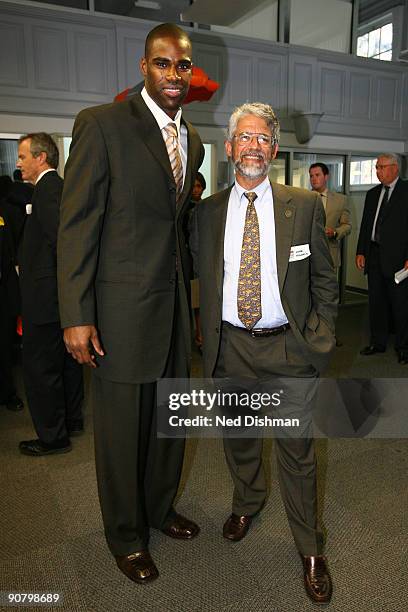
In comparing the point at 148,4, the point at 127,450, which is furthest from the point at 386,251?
the point at 148,4

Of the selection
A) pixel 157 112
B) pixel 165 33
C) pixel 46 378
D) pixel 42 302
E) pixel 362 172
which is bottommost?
pixel 46 378

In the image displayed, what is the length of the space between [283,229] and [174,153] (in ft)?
1.52

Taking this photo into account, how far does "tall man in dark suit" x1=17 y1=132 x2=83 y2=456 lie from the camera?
8.61ft

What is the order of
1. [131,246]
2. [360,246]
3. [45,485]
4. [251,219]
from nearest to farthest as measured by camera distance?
[131,246], [251,219], [45,485], [360,246]

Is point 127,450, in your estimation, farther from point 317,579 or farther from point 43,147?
point 43,147

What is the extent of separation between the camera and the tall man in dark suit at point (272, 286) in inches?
69.6

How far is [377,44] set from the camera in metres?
7.86

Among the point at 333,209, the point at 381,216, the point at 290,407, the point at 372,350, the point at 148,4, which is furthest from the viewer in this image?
the point at 148,4

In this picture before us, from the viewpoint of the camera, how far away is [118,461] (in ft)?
6.03

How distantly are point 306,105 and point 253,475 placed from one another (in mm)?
6263

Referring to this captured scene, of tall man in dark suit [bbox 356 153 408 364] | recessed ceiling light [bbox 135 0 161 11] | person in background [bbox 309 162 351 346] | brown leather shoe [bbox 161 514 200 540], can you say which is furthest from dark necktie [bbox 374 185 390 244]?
recessed ceiling light [bbox 135 0 161 11]

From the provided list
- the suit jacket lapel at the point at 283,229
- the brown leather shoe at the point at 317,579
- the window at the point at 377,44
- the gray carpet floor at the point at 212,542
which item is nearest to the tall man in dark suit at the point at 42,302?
the gray carpet floor at the point at 212,542

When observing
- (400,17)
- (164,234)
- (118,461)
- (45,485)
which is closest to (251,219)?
(164,234)

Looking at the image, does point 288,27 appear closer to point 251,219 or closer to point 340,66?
point 340,66
